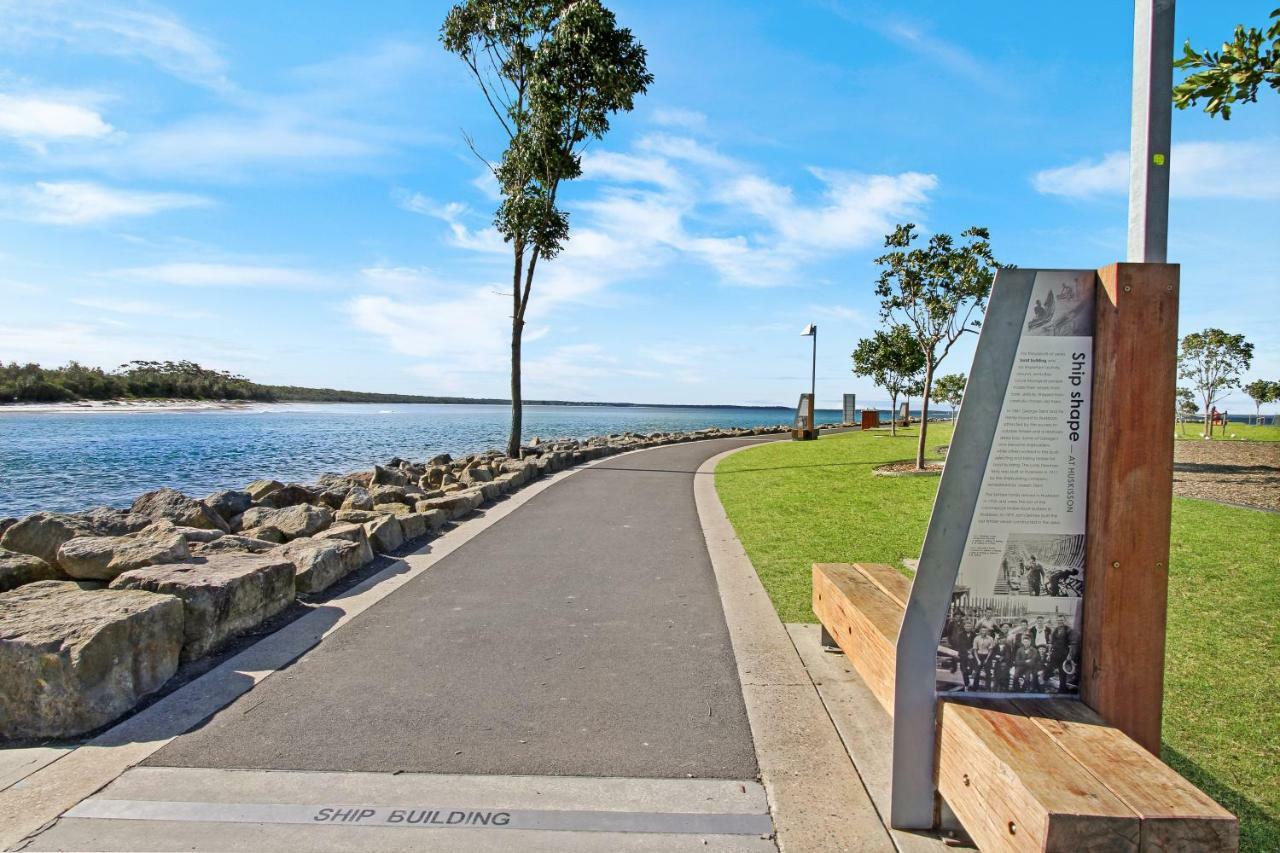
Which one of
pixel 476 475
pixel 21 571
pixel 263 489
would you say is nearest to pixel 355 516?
pixel 21 571

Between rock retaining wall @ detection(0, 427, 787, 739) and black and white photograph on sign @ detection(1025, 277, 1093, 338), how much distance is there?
4514 mm

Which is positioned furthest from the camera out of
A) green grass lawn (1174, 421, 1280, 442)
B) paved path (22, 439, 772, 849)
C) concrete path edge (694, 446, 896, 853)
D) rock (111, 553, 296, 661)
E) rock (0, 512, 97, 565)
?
green grass lawn (1174, 421, 1280, 442)

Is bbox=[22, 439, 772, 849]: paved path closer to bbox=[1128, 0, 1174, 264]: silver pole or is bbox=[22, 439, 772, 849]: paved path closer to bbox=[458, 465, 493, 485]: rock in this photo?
bbox=[1128, 0, 1174, 264]: silver pole

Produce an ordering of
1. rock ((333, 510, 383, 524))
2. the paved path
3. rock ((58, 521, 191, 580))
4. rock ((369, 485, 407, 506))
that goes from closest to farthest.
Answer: the paved path, rock ((58, 521, 191, 580)), rock ((333, 510, 383, 524)), rock ((369, 485, 407, 506))

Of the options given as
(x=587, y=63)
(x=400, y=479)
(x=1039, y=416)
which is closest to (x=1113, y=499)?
(x=1039, y=416)

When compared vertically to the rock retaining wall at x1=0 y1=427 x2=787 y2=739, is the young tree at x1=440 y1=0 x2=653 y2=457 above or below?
above

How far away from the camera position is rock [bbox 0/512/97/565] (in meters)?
6.36

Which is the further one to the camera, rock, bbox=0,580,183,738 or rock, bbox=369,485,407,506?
rock, bbox=369,485,407,506

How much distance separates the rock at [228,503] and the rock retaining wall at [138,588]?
0.70 meters

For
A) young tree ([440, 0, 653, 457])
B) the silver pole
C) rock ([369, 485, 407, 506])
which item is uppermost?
young tree ([440, 0, 653, 457])

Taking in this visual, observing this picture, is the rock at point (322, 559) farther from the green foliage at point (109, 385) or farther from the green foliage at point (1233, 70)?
the green foliage at point (109, 385)

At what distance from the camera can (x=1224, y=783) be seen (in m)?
2.93

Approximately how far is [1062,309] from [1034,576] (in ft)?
3.23

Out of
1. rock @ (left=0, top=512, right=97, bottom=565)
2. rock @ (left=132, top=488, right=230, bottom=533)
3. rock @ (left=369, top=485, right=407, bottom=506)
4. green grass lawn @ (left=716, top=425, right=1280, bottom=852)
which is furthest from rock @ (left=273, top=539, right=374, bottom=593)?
rock @ (left=369, top=485, right=407, bottom=506)
